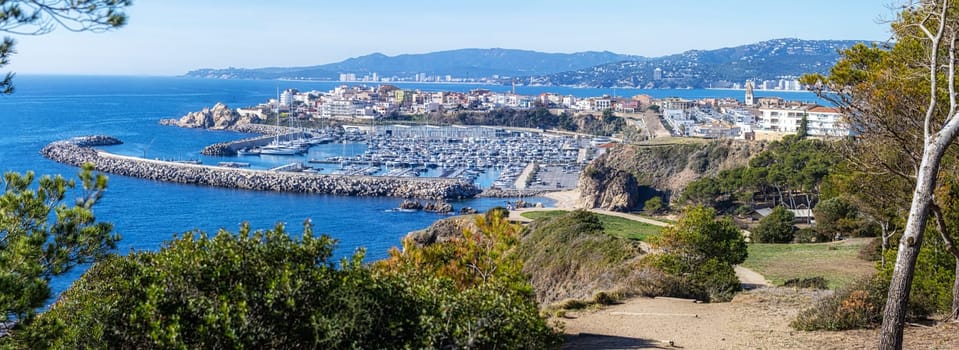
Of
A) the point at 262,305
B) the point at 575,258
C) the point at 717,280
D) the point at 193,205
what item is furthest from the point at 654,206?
the point at 262,305

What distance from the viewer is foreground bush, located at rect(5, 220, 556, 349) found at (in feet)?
17.2

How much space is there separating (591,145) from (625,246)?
5528 cm

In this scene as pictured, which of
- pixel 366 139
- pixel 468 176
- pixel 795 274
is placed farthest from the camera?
pixel 366 139

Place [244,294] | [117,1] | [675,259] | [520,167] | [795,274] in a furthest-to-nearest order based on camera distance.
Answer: [520,167] < [795,274] < [675,259] < [117,1] < [244,294]

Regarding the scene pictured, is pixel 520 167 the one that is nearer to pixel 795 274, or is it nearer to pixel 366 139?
pixel 366 139

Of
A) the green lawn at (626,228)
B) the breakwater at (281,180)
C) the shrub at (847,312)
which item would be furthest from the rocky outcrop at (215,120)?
the shrub at (847,312)

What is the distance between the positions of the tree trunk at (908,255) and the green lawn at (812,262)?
25.9 ft

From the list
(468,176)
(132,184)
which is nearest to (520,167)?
(468,176)

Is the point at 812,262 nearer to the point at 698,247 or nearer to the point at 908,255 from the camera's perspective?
the point at 698,247

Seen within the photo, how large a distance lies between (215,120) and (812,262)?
300 ft

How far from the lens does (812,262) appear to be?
17422 mm

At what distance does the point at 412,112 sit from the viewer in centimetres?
11444

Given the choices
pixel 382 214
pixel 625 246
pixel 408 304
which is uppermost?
pixel 408 304

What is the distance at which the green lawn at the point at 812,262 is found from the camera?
15.5 m
